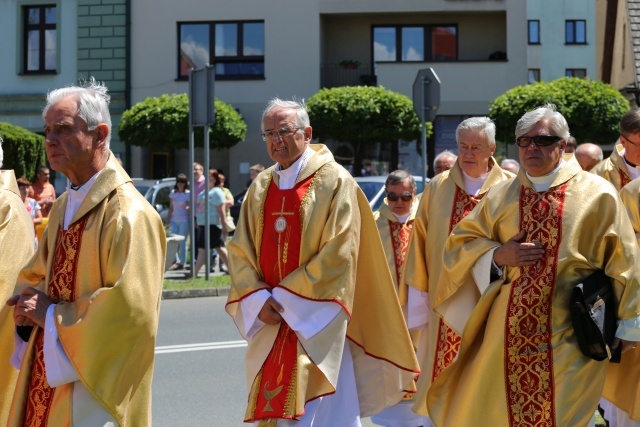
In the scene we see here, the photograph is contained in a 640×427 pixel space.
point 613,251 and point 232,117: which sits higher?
point 232,117

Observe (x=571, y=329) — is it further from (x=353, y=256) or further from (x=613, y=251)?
(x=353, y=256)

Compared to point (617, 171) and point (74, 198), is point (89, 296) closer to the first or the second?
point (74, 198)

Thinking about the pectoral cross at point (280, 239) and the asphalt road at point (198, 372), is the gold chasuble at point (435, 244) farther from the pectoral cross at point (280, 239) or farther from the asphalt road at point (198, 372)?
the pectoral cross at point (280, 239)

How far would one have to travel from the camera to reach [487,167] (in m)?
7.00

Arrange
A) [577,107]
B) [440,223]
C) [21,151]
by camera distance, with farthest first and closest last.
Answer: [577,107], [21,151], [440,223]

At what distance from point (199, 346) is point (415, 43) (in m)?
21.0

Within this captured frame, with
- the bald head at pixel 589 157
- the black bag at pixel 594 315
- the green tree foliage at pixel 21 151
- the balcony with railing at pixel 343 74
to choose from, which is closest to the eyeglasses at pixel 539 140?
the black bag at pixel 594 315

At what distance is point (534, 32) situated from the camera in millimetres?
58938

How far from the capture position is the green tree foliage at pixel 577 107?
2612 cm

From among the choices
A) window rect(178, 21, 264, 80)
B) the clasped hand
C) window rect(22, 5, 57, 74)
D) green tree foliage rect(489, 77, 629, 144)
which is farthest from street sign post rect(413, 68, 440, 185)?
window rect(22, 5, 57, 74)

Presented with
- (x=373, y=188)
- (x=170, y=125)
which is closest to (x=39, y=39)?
(x=170, y=125)

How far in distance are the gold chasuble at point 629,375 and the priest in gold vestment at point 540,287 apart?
32.9 inches

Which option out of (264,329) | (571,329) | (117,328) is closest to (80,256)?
(117,328)

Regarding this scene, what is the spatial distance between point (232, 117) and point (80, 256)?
2289 centimetres
